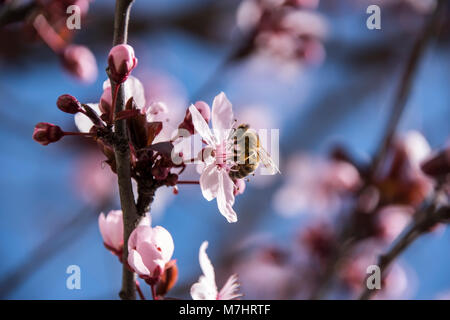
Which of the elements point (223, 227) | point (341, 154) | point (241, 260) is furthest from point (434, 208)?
point (223, 227)

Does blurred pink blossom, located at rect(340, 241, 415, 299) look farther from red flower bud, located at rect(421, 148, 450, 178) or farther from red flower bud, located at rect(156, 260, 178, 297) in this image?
red flower bud, located at rect(156, 260, 178, 297)

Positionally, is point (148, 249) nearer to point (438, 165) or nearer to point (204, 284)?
point (204, 284)

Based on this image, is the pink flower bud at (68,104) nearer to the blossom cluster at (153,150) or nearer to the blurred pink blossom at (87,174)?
the blossom cluster at (153,150)

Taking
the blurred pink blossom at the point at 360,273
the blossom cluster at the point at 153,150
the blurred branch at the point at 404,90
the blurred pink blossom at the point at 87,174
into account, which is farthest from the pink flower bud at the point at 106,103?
the blurred pink blossom at the point at 87,174

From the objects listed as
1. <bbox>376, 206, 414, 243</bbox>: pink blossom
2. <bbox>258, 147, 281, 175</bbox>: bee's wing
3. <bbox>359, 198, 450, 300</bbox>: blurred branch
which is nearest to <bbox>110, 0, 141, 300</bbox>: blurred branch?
<bbox>258, 147, 281, 175</bbox>: bee's wing

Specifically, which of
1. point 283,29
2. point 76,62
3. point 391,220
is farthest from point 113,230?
point 283,29

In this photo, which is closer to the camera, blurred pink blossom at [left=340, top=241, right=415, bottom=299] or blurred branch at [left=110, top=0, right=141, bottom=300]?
blurred branch at [left=110, top=0, right=141, bottom=300]
